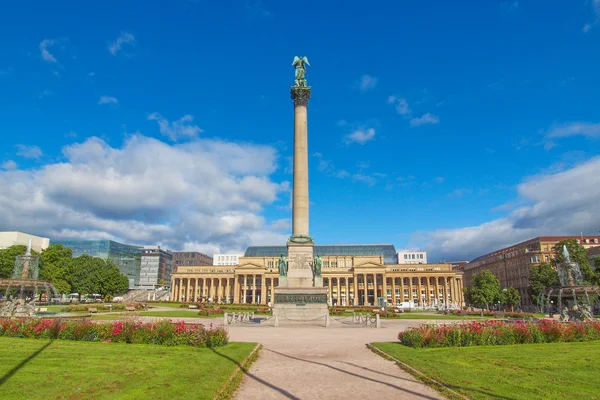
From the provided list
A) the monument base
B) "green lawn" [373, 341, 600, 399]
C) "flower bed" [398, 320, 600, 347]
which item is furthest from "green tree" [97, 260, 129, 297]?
"green lawn" [373, 341, 600, 399]

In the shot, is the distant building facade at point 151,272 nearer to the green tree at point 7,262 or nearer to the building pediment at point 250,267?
the building pediment at point 250,267

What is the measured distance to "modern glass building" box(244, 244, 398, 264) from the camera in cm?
17825

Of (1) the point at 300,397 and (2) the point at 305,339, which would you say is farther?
(2) the point at 305,339

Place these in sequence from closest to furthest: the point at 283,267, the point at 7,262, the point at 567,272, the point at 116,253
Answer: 1. the point at 567,272
2. the point at 283,267
3. the point at 7,262
4. the point at 116,253

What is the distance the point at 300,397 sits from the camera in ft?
37.5

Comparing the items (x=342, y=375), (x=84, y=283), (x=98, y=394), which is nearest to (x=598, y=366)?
(x=342, y=375)

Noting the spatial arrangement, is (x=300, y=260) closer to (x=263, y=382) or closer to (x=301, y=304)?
(x=301, y=304)

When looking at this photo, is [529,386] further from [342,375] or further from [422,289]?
[422,289]

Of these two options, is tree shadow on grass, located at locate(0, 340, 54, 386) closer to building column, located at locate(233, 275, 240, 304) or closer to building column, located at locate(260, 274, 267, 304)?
building column, located at locate(233, 275, 240, 304)

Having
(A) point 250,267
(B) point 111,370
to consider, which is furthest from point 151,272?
(B) point 111,370

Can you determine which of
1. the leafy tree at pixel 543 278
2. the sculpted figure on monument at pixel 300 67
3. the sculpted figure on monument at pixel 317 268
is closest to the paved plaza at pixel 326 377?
the sculpted figure on monument at pixel 317 268

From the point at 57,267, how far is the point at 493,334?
93.8 m

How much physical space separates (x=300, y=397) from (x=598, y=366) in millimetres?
11858

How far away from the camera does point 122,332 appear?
2178 centimetres
